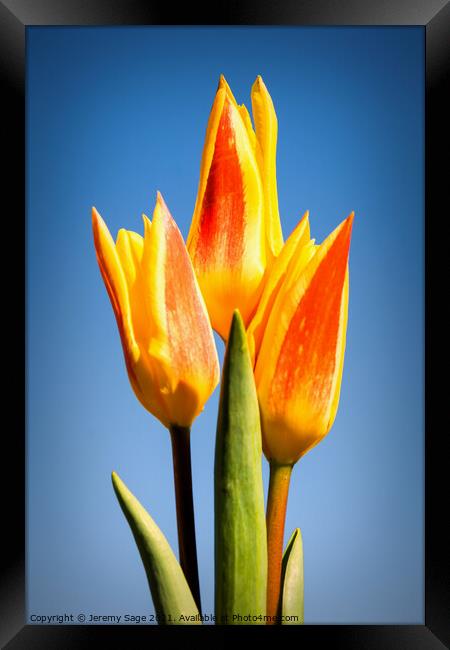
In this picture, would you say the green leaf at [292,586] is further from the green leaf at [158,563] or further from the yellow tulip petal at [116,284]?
the yellow tulip petal at [116,284]

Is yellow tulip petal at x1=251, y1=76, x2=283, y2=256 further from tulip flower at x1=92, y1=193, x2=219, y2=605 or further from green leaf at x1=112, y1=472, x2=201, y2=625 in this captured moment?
green leaf at x1=112, y1=472, x2=201, y2=625

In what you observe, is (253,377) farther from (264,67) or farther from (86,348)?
(264,67)

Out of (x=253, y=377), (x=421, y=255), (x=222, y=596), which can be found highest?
(x=421, y=255)

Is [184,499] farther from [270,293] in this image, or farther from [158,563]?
[270,293]

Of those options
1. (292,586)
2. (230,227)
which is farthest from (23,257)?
(292,586)

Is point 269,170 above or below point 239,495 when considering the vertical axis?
above

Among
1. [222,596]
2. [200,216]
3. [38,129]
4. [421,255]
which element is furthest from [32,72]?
[222,596]

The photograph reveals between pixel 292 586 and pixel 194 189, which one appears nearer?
pixel 292 586
